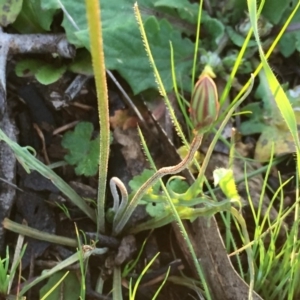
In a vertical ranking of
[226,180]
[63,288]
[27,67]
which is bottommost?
[63,288]

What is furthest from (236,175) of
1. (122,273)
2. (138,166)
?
(122,273)

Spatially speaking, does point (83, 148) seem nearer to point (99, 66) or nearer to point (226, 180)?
point (226, 180)

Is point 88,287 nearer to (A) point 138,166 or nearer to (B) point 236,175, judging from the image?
(A) point 138,166

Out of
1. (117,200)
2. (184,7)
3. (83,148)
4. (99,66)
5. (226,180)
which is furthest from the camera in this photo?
(184,7)

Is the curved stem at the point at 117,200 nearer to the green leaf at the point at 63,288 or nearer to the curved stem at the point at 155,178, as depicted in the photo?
the curved stem at the point at 155,178

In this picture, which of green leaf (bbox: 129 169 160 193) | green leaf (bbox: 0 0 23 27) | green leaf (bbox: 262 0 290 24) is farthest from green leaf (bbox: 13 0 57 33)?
green leaf (bbox: 262 0 290 24)

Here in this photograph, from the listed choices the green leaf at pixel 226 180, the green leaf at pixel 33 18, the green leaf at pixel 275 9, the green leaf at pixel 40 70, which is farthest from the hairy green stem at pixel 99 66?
the green leaf at pixel 275 9

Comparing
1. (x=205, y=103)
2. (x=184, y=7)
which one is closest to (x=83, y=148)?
(x=184, y=7)

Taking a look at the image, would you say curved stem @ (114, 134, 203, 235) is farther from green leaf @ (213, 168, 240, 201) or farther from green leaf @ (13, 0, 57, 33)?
A: green leaf @ (13, 0, 57, 33)
